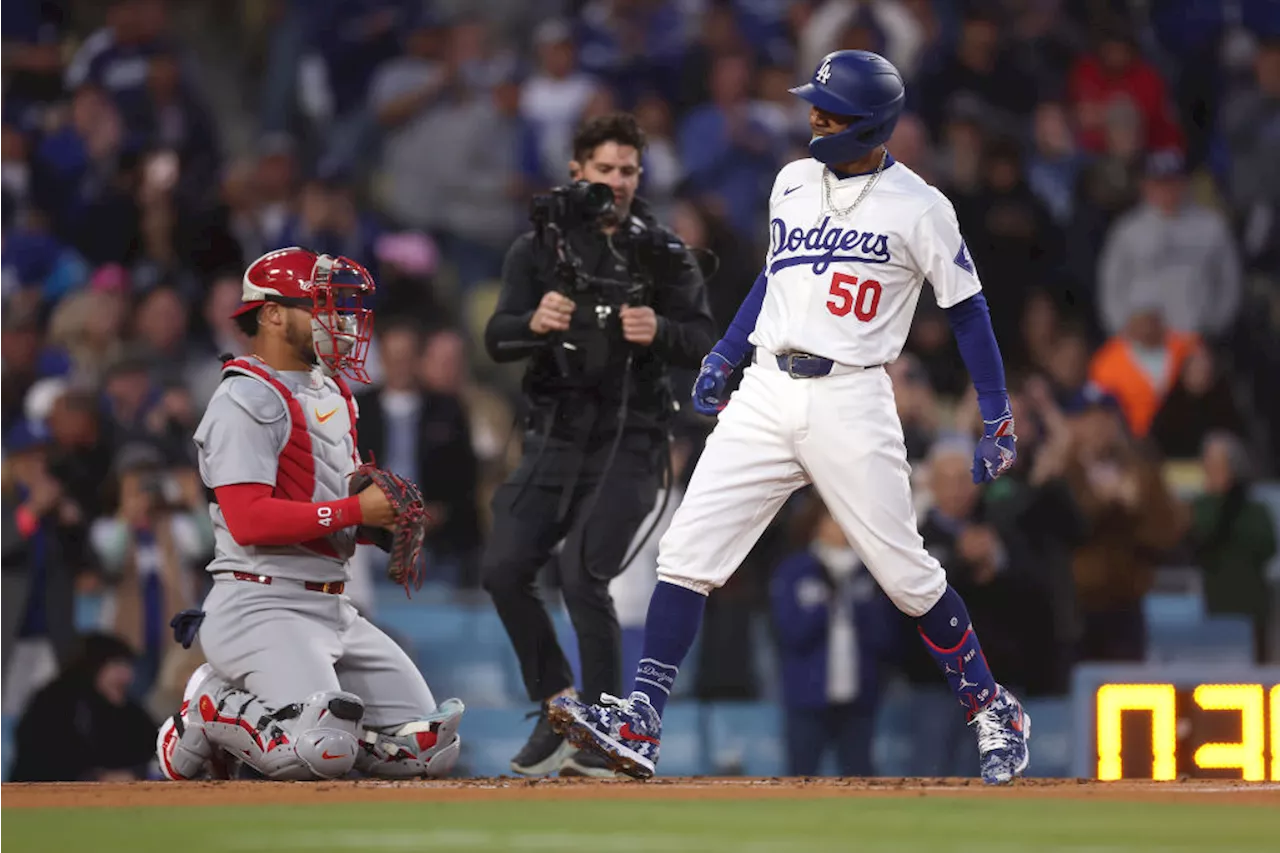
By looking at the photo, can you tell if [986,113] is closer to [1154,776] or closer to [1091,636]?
[1091,636]

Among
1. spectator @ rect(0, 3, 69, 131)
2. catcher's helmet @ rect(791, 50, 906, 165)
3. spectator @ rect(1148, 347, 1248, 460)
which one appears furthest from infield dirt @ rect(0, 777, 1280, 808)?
spectator @ rect(0, 3, 69, 131)

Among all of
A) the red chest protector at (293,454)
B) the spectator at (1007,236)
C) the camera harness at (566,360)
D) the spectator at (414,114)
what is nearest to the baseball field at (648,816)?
the red chest protector at (293,454)

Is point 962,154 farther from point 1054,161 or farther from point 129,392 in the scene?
point 129,392

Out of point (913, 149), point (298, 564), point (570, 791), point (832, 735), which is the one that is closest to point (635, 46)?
point (913, 149)

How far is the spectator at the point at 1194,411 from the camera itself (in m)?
12.9

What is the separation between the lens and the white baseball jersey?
6652 mm

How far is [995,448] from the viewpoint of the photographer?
21.8ft

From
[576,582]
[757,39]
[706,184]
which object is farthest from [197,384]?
[576,582]

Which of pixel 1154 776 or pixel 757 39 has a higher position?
pixel 757 39

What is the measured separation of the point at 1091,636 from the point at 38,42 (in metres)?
8.16

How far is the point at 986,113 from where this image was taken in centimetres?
1418

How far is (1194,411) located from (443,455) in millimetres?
4417

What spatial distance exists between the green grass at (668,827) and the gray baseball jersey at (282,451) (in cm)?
114

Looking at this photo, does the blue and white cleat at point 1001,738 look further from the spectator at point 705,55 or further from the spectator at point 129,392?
the spectator at point 705,55
